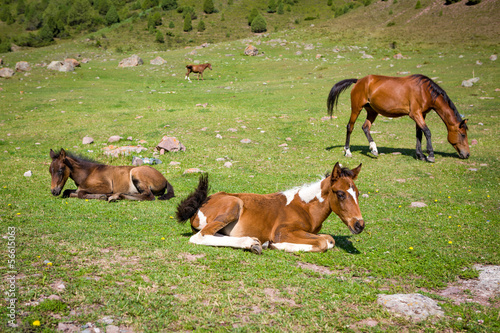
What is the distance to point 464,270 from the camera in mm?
6133

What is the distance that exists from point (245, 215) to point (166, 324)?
9.71 ft

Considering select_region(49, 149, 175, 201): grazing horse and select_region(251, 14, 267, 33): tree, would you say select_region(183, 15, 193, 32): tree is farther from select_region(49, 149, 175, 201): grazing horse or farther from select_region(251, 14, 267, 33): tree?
select_region(49, 149, 175, 201): grazing horse

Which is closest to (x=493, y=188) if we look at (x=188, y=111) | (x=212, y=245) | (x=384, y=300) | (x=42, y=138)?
(x=384, y=300)

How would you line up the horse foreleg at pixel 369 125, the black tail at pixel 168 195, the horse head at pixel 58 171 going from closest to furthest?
the horse head at pixel 58 171 → the black tail at pixel 168 195 → the horse foreleg at pixel 369 125

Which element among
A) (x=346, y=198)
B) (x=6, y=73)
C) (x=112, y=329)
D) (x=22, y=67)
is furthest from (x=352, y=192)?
(x=22, y=67)

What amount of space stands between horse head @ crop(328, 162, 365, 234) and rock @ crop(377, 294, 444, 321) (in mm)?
1363

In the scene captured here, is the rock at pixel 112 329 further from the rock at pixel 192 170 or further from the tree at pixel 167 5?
the tree at pixel 167 5

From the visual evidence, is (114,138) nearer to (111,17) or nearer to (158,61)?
(158,61)

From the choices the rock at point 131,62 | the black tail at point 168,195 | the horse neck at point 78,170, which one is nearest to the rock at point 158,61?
the rock at point 131,62

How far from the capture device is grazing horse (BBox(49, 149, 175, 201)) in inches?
Result: 397

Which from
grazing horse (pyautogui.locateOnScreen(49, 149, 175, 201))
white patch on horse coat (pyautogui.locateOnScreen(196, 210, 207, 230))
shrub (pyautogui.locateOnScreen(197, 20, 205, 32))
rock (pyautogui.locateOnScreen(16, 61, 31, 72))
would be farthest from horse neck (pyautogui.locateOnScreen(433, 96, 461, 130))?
shrub (pyautogui.locateOnScreen(197, 20, 205, 32))

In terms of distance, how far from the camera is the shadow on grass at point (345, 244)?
6905 mm

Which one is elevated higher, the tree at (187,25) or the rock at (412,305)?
the tree at (187,25)

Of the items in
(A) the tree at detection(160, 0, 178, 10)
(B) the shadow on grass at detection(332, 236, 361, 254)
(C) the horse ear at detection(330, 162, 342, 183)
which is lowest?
(B) the shadow on grass at detection(332, 236, 361, 254)
